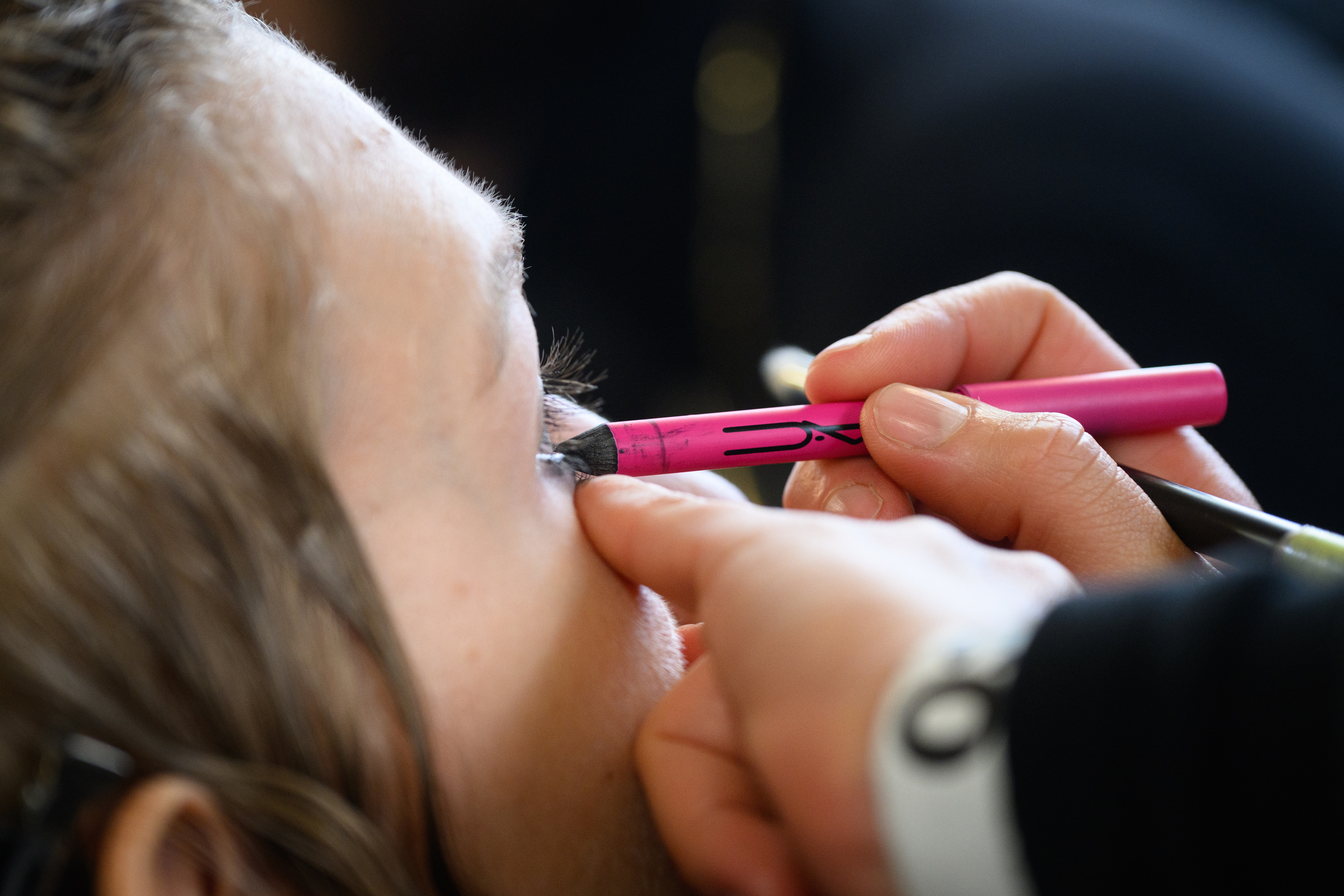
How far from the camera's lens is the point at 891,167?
1074mm

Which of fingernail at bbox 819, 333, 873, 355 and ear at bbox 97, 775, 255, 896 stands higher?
fingernail at bbox 819, 333, 873, 355

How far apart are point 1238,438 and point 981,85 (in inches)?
19.5

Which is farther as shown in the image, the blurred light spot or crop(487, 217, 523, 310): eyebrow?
the blurred light spot

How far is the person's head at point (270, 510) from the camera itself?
1.30 feet

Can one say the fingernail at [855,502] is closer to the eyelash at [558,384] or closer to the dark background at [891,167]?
the eyelash at [558,384]

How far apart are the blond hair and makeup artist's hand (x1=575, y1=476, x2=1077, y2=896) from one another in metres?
0.16

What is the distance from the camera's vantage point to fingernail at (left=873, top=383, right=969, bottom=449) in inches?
27.9

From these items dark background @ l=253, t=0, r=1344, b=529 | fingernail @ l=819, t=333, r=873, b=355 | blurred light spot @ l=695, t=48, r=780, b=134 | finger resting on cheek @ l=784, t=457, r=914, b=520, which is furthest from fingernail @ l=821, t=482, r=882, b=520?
blurred light spot @ l=695, t=48, r=780, b=134

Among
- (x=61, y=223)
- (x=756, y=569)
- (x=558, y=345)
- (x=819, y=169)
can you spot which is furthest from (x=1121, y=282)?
(x=61, y=223)

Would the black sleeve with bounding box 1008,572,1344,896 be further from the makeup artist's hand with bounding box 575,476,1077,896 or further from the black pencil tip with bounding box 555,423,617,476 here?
the black pencil tip with bounding box 555,423,617,476

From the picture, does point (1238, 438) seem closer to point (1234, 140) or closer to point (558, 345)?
point (1234, 140)

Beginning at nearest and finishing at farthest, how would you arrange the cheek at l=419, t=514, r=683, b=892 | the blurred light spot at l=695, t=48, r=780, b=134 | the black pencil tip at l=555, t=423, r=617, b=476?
the cheek at l=419, t=514, r=683, b=892 < the black pencil tip at l=555, t=423, r=617, b=476 < the blurred light spot at l=695, t=48, r=780, b=134

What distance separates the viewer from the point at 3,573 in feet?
1.28

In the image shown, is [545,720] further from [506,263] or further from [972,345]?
[972,345]
